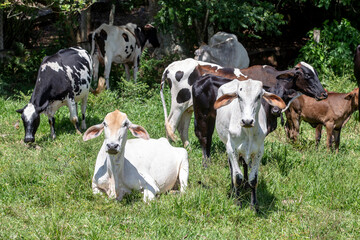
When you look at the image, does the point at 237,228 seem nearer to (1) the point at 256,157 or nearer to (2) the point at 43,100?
(1) the point at 256,157

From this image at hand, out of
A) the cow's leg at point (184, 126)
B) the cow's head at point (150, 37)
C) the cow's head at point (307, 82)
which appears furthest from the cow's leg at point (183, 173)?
the cow's head at point (150, 37)

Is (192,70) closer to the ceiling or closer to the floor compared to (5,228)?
closer to the ceiling

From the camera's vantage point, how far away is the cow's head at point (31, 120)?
338 inches

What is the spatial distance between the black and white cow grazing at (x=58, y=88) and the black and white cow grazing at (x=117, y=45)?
7.92 ft

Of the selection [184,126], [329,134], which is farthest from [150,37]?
[329,134]

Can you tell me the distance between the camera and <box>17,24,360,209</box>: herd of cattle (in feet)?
19.2

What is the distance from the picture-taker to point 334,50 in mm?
13469

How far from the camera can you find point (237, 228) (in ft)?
18.3

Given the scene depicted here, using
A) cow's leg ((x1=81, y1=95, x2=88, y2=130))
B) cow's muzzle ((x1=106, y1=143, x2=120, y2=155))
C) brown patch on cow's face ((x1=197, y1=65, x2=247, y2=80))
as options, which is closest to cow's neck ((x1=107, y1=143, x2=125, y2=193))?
cow's muzzle ((x1=106, y1=143, x2=120, y2=155))

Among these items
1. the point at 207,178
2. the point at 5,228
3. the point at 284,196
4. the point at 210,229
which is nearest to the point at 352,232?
the point at 284,196

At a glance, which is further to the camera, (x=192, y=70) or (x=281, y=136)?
(x=281, y=136)

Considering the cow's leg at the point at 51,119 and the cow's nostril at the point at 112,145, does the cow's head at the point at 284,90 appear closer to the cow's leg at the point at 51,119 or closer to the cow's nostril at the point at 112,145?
the cow's nostril at the point at 112,145

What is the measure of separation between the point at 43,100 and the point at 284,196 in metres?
4.84

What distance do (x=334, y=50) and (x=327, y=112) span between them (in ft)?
16.2
